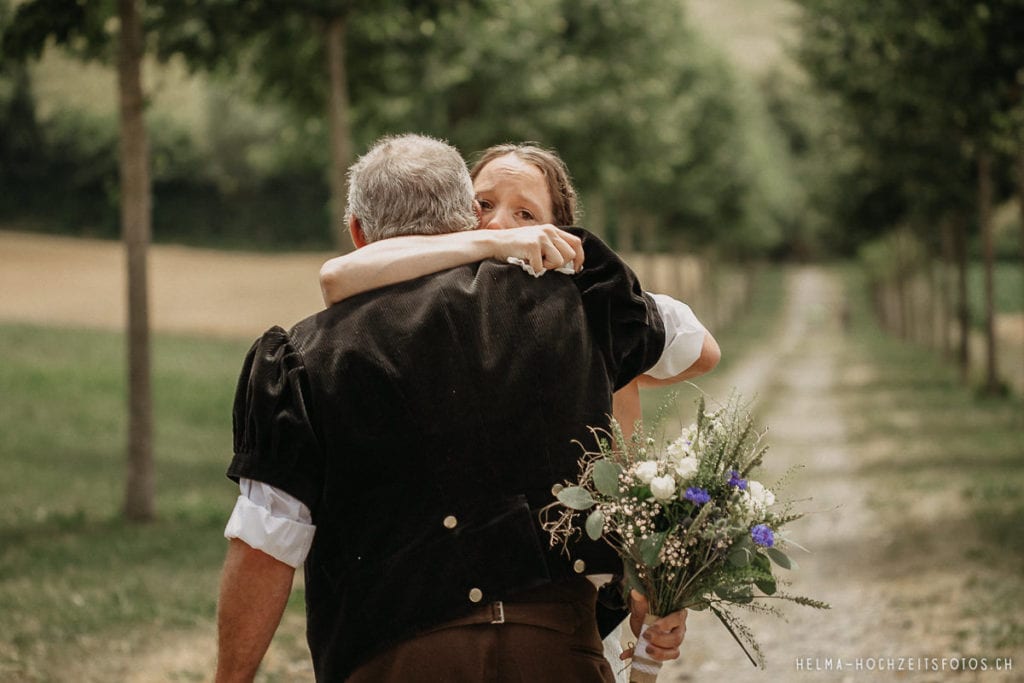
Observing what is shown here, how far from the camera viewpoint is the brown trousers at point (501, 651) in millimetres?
2537

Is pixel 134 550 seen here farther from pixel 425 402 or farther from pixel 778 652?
pixel 425 402

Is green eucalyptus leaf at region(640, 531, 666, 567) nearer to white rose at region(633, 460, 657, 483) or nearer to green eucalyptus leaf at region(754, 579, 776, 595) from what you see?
white rose at region(633, 460, 657, 483)

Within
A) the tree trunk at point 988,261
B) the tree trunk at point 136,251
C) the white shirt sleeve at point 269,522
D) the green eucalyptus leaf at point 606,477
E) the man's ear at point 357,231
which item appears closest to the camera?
the white shirt sleeve at point 269,522

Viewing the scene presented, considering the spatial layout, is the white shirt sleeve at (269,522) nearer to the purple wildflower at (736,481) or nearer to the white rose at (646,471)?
the white rose at (646,471)

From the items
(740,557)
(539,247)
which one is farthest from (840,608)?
(539,247)

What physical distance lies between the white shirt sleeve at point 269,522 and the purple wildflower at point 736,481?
38.2 inches

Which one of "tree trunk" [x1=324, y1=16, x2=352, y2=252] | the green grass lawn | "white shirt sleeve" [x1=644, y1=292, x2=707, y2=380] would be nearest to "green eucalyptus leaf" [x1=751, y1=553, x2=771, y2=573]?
"white shirt sleeve" [x1=644, y1=292, x2=707, y2=380]

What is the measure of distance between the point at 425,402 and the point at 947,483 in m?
10.9

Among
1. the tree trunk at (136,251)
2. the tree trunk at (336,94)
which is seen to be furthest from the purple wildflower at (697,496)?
the tree trunk at (336,94)

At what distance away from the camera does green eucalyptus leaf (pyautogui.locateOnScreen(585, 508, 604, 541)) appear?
2.61 m

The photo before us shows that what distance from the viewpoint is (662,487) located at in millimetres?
2660

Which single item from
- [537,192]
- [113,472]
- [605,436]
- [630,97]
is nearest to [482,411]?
[605,436]

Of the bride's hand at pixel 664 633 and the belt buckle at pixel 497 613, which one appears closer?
the belt buckle at pixel 497 613

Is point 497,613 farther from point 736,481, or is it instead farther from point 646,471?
point 736,481
